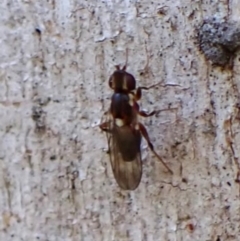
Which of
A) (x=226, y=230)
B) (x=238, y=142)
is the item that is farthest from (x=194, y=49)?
(x=226, y=230)

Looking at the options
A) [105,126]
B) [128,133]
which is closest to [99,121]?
[105,126]

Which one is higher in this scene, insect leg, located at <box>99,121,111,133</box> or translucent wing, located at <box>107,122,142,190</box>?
insect leg, located at <box>99,121,111,133</box>

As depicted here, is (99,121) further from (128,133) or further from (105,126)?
(128,133)

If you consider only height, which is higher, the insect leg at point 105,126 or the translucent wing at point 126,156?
the insect leg at point 105,126

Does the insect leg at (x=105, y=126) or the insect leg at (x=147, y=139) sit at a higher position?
the insect leg at (x=105, y=126)
